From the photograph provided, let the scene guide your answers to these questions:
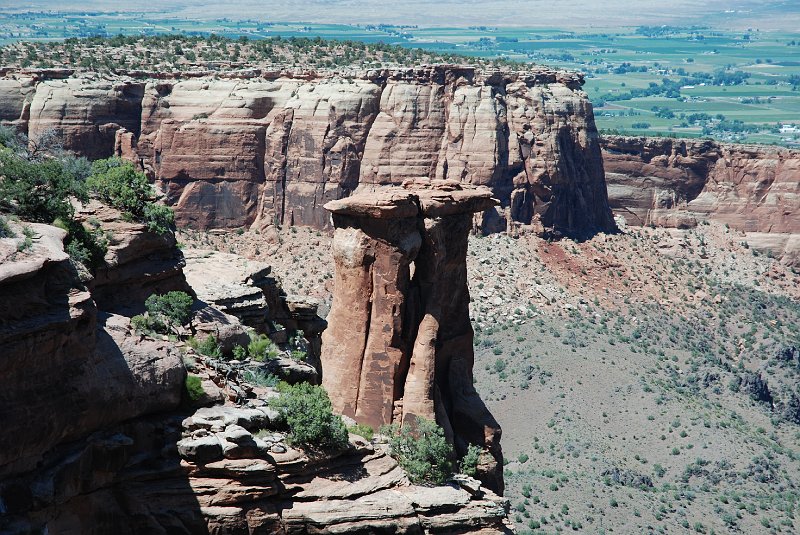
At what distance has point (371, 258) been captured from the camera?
40.2 m

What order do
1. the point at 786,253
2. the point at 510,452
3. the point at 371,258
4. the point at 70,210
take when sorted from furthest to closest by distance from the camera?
the point at 786,253, the point at 510,452, the point at 371,258, the point at 70,210

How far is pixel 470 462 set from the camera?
39.6m

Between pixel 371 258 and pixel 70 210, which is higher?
pixel 70 210

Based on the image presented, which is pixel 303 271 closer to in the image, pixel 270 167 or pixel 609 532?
pixel 270 167

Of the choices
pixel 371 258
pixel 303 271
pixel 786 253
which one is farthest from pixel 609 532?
pixel 786 253

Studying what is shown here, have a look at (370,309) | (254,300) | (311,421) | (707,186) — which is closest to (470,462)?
(370,309)

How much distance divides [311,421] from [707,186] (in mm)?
87094

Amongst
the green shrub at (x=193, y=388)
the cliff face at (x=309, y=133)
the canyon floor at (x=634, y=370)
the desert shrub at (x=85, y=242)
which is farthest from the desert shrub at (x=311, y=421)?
the cliff face at (x=309, y=133)

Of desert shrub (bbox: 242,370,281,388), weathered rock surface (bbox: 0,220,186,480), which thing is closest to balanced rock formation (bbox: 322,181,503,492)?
desert shrub (bbox: 242,370,281,388)

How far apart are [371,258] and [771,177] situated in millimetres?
75094

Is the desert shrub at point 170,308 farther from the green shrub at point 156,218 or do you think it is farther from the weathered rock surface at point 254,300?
the green shrub at point 156,218

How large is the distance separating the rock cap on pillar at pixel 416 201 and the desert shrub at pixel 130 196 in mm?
8701

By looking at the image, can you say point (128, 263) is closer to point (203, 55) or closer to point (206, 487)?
point (206, 487)

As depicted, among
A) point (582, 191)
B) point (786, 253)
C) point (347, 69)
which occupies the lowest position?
point (786, 253)
